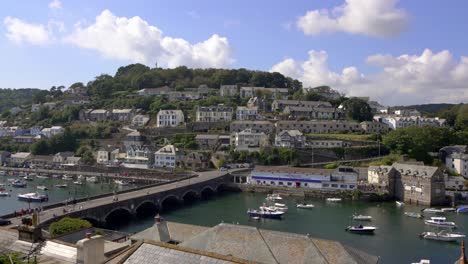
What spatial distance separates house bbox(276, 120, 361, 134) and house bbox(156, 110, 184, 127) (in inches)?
782

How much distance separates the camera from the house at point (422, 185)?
1882 inches

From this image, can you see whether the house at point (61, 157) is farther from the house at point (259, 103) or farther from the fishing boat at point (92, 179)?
the house at point (259, 103)

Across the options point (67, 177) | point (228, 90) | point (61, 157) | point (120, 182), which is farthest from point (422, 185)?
point (228, 90)

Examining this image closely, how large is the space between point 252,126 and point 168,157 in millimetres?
15599

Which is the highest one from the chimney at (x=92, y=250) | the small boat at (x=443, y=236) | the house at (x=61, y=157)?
the chimney at (x=92, y=250)

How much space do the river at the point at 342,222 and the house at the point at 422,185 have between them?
2.17m

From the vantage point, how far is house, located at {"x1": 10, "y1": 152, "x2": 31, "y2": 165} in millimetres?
81688

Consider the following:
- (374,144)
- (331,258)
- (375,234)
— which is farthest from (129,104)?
(331,258)

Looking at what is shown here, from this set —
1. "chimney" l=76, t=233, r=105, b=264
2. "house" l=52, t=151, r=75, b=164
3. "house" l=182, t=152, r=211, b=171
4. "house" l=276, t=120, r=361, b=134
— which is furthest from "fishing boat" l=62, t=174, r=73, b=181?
"chimney" l=76, t=233, r=105, b=264

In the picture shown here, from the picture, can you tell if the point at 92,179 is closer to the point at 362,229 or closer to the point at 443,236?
the point at 362,229

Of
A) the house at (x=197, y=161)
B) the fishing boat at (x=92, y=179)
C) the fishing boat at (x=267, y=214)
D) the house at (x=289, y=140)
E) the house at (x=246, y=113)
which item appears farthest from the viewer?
the house at (x=246, y=113)

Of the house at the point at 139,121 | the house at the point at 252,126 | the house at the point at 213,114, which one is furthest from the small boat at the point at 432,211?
the house at the point at 139,121

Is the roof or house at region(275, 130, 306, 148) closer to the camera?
the roof

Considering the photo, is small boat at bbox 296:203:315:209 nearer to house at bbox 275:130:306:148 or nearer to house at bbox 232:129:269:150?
house at bbox 275:130:306:148
